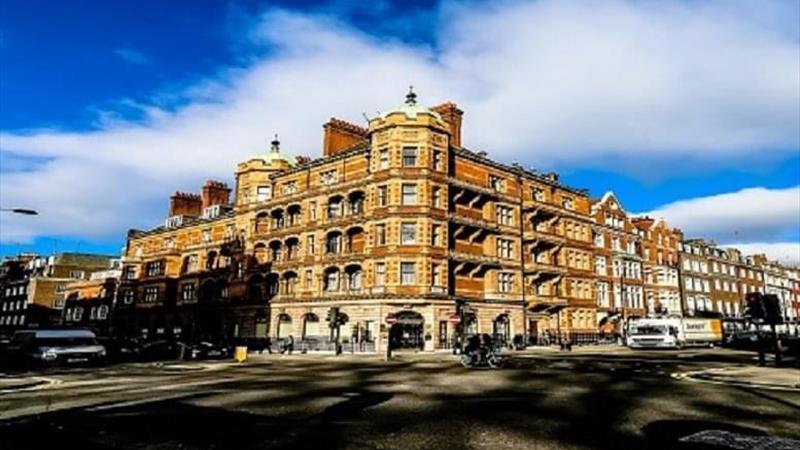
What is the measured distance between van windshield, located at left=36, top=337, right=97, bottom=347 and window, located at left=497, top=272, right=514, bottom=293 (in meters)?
31.6

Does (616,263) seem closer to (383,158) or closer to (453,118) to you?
(453,118)

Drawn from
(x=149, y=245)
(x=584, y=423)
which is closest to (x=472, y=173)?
(x=584, y=423)

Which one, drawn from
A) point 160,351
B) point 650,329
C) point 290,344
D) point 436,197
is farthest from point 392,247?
point 650,329

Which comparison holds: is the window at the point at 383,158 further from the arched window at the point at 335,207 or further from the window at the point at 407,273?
the window at the point at 407,273

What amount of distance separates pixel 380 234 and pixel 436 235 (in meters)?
4.37

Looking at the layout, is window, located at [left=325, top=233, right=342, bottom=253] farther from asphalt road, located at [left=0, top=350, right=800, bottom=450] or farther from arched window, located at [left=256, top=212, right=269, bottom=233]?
asphalt road, located at [left=0, top=350, right=800, bottom=450]

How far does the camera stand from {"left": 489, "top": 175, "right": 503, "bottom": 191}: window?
52.3 m

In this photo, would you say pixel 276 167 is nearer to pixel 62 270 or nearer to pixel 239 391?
pixel 239 391

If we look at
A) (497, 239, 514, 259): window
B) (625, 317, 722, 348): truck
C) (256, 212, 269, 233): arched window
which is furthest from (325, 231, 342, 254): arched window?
(625, 317, 722, 348): truck

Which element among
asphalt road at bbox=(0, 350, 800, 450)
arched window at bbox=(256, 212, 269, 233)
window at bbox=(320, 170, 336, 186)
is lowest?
asphalt road at bbox=(0, 350, 800, 450)

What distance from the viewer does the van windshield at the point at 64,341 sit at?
2973cm

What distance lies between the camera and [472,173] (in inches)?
1989

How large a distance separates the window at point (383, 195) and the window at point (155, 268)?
126 ft

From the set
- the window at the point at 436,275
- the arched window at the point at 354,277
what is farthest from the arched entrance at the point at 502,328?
the arched window at the point at 354,277
